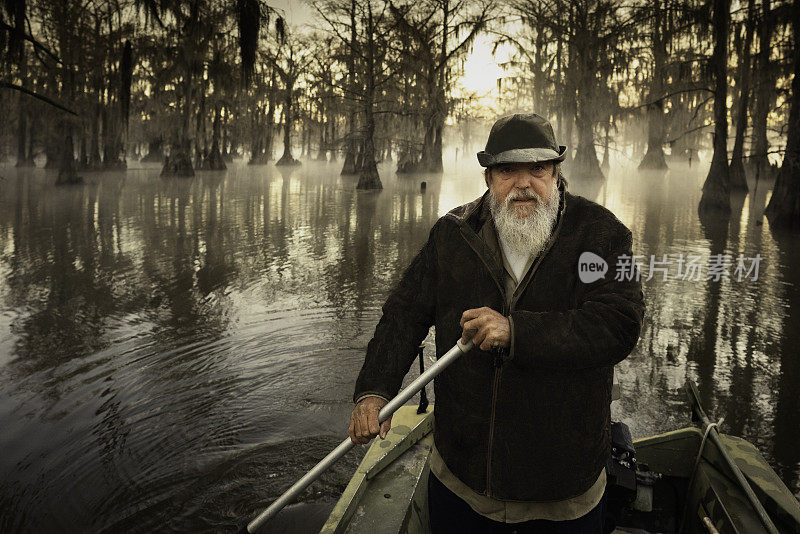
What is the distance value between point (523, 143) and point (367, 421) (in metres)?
1.13

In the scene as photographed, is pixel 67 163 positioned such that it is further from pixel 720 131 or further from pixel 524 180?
pixel 524 180

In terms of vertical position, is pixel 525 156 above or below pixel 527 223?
above

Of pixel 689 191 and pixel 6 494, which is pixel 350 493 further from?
pixel 689 191

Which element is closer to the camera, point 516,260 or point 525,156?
point 525,156

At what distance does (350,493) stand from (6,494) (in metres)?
2.64

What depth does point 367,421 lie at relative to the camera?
230 cm

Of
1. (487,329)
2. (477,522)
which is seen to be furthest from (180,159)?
(487,329)

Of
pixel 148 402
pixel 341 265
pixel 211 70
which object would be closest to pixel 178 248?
pixel 341 265

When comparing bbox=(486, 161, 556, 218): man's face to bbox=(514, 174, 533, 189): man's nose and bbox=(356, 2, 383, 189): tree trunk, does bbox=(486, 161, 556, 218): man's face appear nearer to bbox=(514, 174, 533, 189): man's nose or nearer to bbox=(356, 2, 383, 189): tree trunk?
bbox=(514, 174, 533, 189): man's nose

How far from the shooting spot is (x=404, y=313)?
242cm

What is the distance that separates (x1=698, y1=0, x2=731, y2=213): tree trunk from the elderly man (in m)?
18.8

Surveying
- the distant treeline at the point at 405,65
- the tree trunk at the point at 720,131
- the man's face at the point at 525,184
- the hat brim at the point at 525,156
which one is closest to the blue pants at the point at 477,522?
the man's face at the point at 525,184

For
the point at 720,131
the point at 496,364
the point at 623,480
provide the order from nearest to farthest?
1. the point at 496,364
2. the point at 623,480
3. the point at 720,131

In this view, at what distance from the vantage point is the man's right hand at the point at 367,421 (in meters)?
2.29
